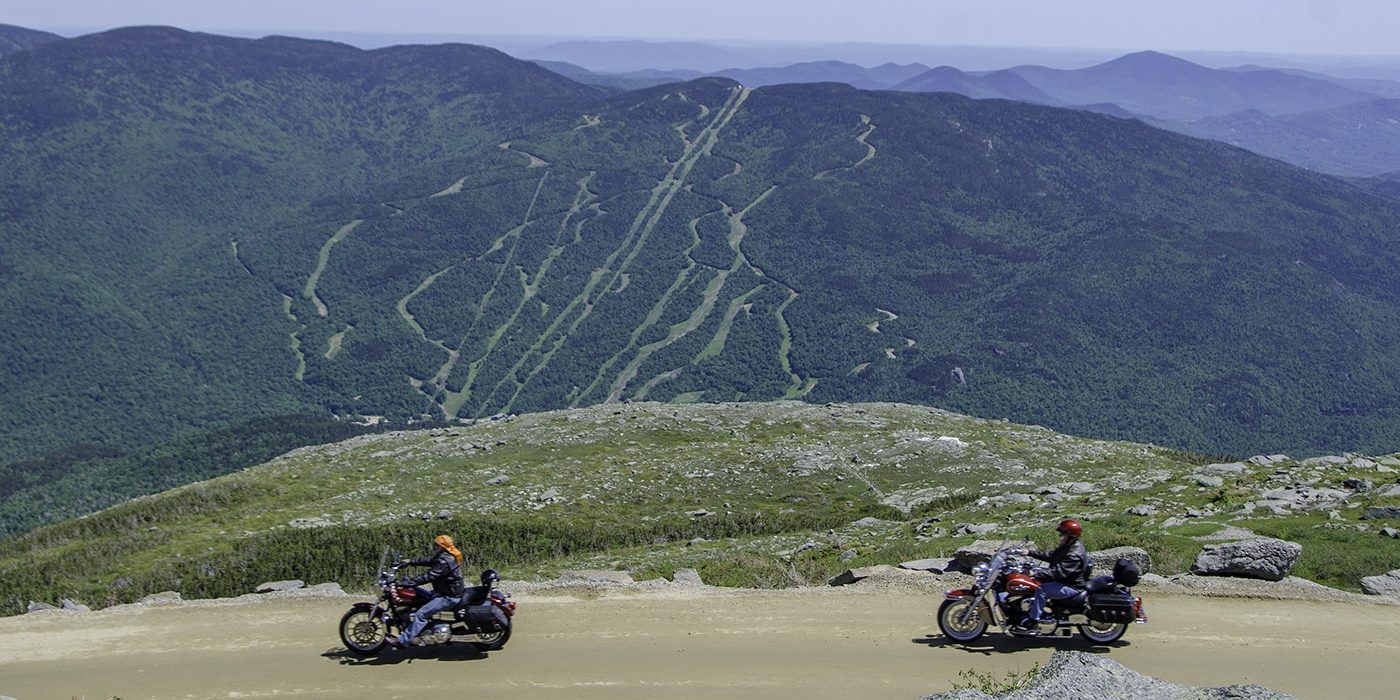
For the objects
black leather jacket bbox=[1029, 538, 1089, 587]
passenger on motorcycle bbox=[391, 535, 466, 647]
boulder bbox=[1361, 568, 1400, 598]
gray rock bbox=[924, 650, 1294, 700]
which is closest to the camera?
gray rock bbox=[924, 650, 1294, 700]

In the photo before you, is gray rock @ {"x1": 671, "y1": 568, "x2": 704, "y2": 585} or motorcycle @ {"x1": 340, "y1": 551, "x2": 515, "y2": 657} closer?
motorcycle @ {"x1": 340, "y1": 551, "x2": 515, "y2": 657}

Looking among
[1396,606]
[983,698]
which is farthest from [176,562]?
[1396,606]

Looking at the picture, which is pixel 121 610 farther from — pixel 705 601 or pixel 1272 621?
Result: pixel 1272 621

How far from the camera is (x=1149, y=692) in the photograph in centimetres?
2045

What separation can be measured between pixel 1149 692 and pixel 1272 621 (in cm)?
1072

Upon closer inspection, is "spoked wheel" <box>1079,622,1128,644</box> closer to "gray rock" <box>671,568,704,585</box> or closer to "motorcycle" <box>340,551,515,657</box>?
"gray rock" <box>671,568,704,585</box>

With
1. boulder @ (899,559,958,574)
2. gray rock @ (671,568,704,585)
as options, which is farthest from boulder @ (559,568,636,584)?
boulder @ (899,559,958,574)

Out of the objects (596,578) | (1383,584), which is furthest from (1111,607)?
(596,578)

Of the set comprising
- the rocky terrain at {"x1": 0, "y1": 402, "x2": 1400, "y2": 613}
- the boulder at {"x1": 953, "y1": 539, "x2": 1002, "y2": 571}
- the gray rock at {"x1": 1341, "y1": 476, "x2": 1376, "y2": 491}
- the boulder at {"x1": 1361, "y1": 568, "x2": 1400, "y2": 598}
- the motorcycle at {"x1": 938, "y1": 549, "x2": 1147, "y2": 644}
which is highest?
the motorcycle at {"x1": 938, "y1": 549, "x2": 1147, "y2": 644}

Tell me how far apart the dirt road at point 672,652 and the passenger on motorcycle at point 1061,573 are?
3.29 ft

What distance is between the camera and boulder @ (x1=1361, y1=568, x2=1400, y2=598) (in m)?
30.9

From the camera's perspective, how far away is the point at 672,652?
87.9 feet

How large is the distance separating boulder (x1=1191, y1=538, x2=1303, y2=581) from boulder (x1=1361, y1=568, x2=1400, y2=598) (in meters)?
2.04

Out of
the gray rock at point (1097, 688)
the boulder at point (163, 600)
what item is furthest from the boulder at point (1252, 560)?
the boulder at point (163, 600)
